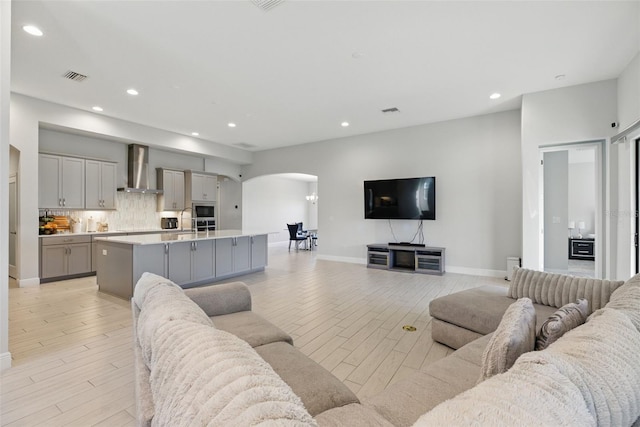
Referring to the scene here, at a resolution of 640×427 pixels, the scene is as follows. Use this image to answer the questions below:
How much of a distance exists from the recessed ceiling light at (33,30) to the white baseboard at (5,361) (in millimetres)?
3198

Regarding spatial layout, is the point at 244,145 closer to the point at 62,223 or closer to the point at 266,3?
the point at 62,223

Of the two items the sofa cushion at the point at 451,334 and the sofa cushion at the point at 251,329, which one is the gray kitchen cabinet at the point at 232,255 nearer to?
the sofa cushion at the point at 251,329

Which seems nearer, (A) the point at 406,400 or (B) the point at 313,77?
(A) the point at 406,400

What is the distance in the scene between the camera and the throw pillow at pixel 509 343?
3.31 feet

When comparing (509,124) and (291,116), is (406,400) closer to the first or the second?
(291,116)

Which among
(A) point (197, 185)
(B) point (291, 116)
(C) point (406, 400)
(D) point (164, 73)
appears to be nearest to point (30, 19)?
(D) point (164, 73)

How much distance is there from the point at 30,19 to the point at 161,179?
4664mm

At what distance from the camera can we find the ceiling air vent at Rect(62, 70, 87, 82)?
4.12 metres

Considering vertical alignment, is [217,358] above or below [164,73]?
below

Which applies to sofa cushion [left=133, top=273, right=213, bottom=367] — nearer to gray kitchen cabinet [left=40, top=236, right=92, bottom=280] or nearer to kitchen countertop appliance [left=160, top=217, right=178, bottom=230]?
gray kitchen cabinet [left=40, top=236, right=92, bottom=280]

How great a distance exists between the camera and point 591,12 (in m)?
2.93

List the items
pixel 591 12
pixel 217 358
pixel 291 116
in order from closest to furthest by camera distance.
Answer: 1. pixel 217 358
2. pixel 591 12
3. pixel 291 116

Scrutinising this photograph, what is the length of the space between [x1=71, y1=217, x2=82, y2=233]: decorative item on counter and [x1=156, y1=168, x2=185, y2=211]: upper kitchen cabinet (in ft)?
5.48

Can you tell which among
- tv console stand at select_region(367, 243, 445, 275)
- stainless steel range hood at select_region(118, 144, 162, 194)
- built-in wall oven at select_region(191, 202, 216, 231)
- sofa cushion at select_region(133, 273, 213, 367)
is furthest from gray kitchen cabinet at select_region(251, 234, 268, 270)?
sofa cushion at select_region(133, 273, 213, 367)
